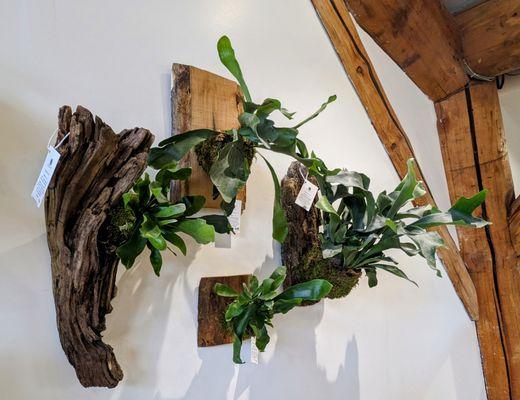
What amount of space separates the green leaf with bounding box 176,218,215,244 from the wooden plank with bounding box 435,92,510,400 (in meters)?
1.76

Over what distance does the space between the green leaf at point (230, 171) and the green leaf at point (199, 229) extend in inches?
3.1

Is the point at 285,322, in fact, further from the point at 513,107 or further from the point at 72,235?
the point at 513,107

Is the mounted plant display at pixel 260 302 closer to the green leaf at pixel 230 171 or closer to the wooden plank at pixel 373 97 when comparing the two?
the green leaf at pixel 230 171

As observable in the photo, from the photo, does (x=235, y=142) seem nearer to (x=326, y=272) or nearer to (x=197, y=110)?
(x=197, y=110)

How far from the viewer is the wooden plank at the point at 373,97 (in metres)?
1.53

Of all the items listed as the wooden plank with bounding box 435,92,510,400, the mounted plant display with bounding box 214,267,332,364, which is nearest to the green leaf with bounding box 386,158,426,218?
the mounted plant display with bounding box 214,267,332,364

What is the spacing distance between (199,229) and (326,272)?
0.59 meters

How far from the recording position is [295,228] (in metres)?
1.25

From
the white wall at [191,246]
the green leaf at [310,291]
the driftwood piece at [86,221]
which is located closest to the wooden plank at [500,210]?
the white wall at [191,246]

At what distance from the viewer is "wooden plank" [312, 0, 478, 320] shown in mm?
1532

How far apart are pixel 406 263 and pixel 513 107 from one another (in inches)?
59.2

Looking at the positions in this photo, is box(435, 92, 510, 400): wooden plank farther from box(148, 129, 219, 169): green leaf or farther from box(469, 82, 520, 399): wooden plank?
box(148, 129, 219, 169): green leaf

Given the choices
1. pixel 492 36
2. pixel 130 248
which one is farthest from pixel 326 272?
pixel 492 36

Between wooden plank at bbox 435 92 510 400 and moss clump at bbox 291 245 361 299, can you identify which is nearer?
moss clump at bbox 291 245 361 299
